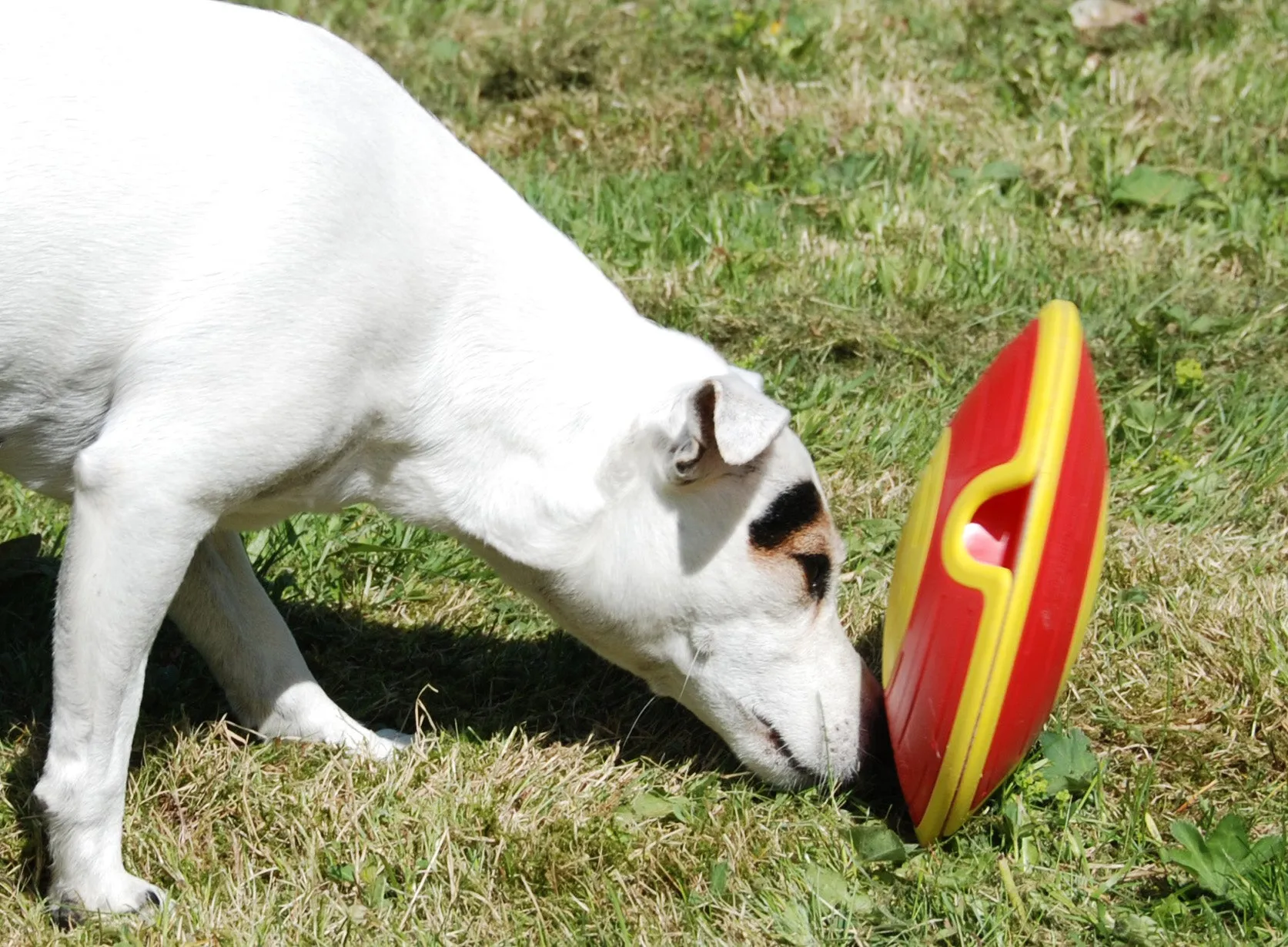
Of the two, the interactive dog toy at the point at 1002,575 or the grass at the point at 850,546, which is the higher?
the interactive dog toy at the point at 1002,575

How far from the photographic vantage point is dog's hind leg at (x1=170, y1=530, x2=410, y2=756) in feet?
12.4

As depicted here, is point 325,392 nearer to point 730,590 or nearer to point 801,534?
point 730,590

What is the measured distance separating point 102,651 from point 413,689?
119 centimetres

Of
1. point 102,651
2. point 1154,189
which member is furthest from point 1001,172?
point 102,651

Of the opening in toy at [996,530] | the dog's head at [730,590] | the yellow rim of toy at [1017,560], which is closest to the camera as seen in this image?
the yellow rim of toy at [1017,560]

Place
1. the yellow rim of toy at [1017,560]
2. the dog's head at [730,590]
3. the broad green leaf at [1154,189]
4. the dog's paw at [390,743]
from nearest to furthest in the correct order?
the yellow rim of toy at [1017,560] < the dog's head at [730,590] < the dog's paw at [390,743] < the broad green leaf at [1154,189]

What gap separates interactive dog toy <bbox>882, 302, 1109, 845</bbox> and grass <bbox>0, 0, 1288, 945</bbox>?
334mm

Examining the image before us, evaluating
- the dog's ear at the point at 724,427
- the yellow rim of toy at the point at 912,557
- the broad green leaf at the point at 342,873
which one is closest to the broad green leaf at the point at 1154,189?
the yellow rim of toy at the point at 912,557

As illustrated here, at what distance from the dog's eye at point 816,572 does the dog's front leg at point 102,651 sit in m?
1.23

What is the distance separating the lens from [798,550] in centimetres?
334

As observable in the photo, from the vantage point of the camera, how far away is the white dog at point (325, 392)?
297 centimetres

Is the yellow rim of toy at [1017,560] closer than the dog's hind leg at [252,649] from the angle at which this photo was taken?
Yes

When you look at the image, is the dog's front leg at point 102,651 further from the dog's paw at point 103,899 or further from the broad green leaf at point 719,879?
the broad green leaf at point 719,879

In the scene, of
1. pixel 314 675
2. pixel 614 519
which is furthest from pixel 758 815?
pixel 314 675
